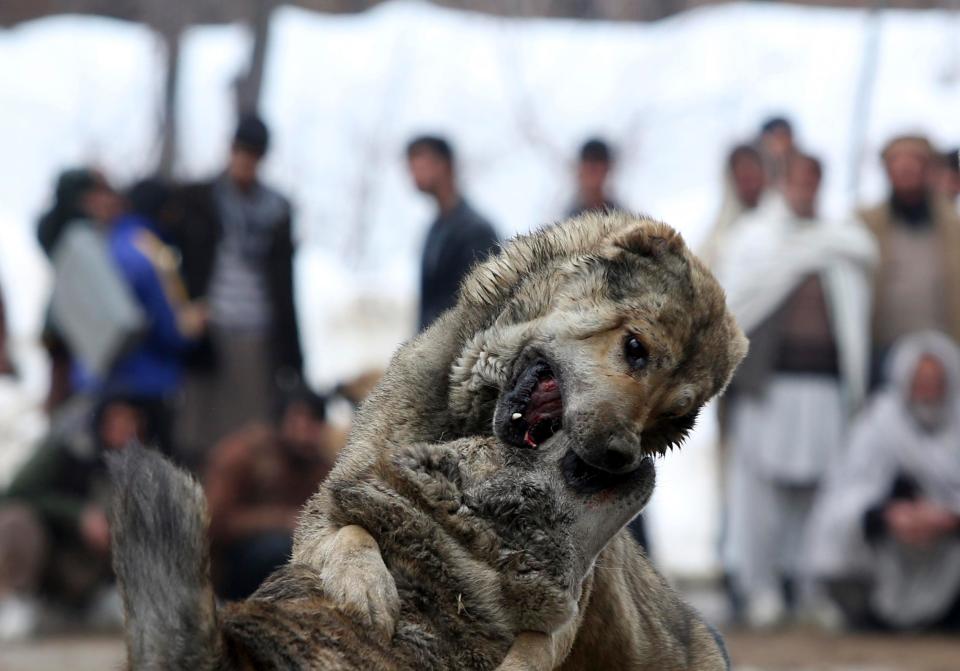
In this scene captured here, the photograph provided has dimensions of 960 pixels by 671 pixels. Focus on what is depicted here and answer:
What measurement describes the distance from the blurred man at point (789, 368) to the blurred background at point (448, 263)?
0.07 ft

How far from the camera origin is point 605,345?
3.42 m

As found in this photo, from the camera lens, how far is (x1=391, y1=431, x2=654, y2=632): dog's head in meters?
3.07

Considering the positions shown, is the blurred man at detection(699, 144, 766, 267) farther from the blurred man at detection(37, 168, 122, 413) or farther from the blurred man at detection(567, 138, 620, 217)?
the blurred man at detection(37, 168, 122, 413)

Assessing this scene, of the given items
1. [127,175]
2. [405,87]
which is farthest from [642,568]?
[405,87]

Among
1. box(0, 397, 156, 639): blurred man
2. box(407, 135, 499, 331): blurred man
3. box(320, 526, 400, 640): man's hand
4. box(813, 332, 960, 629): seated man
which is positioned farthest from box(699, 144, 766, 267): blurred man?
box(320, 526, 400, 640): man's hand

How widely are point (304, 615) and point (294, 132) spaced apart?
10216 mm

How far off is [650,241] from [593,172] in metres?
7.15

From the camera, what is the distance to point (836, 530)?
11.1 metres

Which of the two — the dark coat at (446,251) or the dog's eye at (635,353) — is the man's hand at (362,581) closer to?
the dog's eye at (635,353)

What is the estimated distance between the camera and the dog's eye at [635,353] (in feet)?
Answer: 11.2

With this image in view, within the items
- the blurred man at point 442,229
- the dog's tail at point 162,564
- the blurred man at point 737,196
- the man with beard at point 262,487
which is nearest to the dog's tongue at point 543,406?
Result: the dog's tail at point 162,564

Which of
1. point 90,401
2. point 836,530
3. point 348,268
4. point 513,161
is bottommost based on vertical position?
point 836,530

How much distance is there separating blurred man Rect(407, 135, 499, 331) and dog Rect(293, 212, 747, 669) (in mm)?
4622

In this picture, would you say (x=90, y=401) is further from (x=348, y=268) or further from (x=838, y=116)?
(x=838, y=116)
